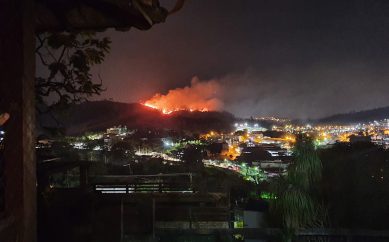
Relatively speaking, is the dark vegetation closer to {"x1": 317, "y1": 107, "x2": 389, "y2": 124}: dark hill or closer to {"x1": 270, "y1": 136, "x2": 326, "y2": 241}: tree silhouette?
{"x1": 270, "y1": 136, "x2": 326, "y2": 241}: tree silhouette

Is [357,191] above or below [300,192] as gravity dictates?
below

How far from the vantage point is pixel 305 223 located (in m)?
7.78

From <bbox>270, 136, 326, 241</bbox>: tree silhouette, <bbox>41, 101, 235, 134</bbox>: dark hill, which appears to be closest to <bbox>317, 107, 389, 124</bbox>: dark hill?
<bbox>41, 101, 235, 134</bbox>: dark hill

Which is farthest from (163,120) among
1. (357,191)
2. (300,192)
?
(300,192)

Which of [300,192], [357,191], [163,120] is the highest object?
[163,120]

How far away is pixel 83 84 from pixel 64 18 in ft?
7.36

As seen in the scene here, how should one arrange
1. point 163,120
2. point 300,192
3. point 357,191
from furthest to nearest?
1. point 163,120
2. point 357,191
3. point 300,192

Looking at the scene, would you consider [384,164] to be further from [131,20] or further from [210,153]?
[210,153]

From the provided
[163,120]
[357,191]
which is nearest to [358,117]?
[163,120]

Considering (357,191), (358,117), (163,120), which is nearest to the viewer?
(357,191)

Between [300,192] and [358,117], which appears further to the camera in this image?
[358,117]

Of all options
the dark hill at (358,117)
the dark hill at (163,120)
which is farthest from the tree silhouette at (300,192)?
the dark hill at (358,117)

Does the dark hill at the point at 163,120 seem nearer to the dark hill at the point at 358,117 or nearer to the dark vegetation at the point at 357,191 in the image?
the dark hill at the point at 358,117

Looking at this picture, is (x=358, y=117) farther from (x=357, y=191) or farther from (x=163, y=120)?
(x=357, y=191)
